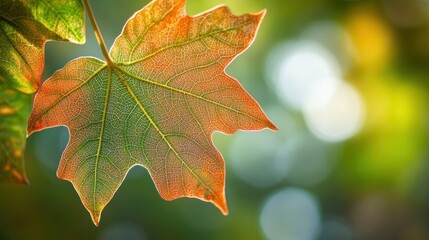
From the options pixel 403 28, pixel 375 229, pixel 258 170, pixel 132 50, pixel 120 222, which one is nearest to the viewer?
pixel 132 50

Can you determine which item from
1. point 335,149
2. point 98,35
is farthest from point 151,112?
point 335,149

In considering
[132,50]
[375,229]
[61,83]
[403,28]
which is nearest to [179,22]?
[132,50]

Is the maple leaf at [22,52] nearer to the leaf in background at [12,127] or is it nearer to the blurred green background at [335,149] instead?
the leaf in background at [12,127]

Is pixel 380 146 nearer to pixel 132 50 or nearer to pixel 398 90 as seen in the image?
pixel 398 90

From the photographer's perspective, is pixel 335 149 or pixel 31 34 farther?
pixel 335 149

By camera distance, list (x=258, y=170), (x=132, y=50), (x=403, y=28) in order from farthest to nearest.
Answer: (x=258, y=170) → (x=403, y=28) → (x=132, y=50)

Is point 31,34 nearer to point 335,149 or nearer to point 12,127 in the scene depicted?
point 12,127
